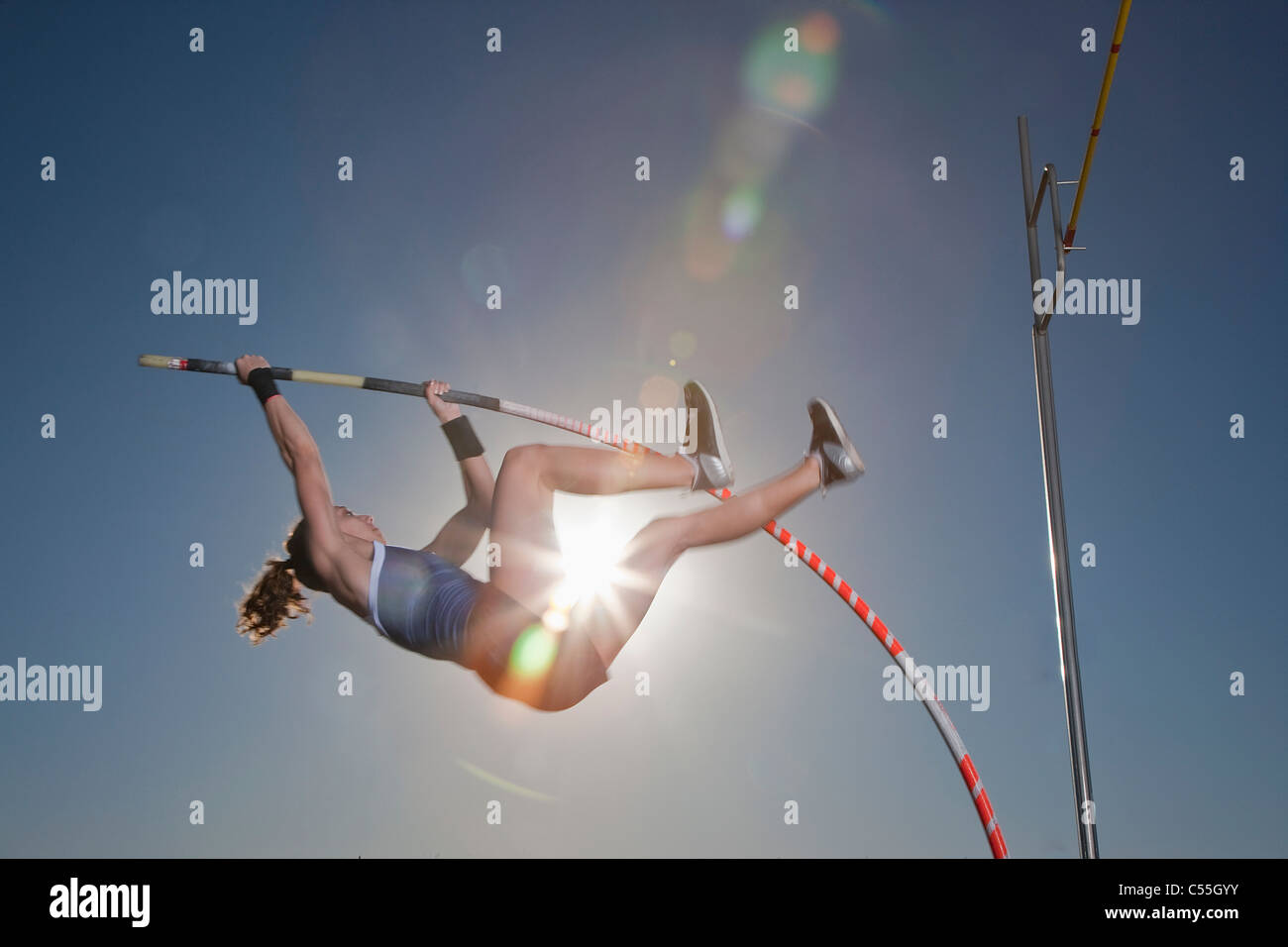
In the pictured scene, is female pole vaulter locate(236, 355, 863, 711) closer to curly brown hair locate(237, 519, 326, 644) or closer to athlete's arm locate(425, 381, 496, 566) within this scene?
curly brown hair locate(237, 519, 326, 644)

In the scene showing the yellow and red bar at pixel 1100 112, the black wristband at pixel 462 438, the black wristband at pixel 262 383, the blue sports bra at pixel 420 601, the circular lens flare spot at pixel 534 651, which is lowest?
the circular lens flare spot at pixel 534 651

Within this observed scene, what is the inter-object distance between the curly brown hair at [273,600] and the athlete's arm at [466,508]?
1289 millimetres

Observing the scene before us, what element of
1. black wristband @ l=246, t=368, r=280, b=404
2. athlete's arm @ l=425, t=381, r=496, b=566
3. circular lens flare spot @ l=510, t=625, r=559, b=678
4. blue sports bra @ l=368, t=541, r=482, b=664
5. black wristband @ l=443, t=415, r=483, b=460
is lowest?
circular lens flare spot @ l=510, t=625, r=559, b=678

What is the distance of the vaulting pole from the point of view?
8422 millimetres

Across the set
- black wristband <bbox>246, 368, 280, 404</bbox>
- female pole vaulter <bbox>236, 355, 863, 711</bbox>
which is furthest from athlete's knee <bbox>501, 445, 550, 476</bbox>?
black wristband <bbox>246, 368, 280, 404</bbox>

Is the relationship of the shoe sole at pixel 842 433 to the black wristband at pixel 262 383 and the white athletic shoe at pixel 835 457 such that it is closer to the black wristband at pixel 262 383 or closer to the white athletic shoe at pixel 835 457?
the white athletic shoe at pixel 835 457

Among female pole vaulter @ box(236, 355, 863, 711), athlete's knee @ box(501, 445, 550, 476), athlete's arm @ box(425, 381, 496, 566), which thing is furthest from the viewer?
athlete's arm @ box(425, 381, 496, 566)

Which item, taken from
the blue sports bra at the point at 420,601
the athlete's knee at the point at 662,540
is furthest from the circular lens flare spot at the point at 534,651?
the athlete's knee at the point at 662,540

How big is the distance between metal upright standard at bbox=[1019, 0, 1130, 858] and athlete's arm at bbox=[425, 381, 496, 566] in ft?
17.7

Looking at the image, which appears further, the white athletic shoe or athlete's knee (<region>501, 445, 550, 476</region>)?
the white athletic shoe

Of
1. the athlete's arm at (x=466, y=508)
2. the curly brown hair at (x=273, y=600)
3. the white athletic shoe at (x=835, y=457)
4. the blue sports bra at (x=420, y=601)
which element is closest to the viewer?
the blue sports bra at (x=420, y=601)

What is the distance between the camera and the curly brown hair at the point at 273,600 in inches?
331
